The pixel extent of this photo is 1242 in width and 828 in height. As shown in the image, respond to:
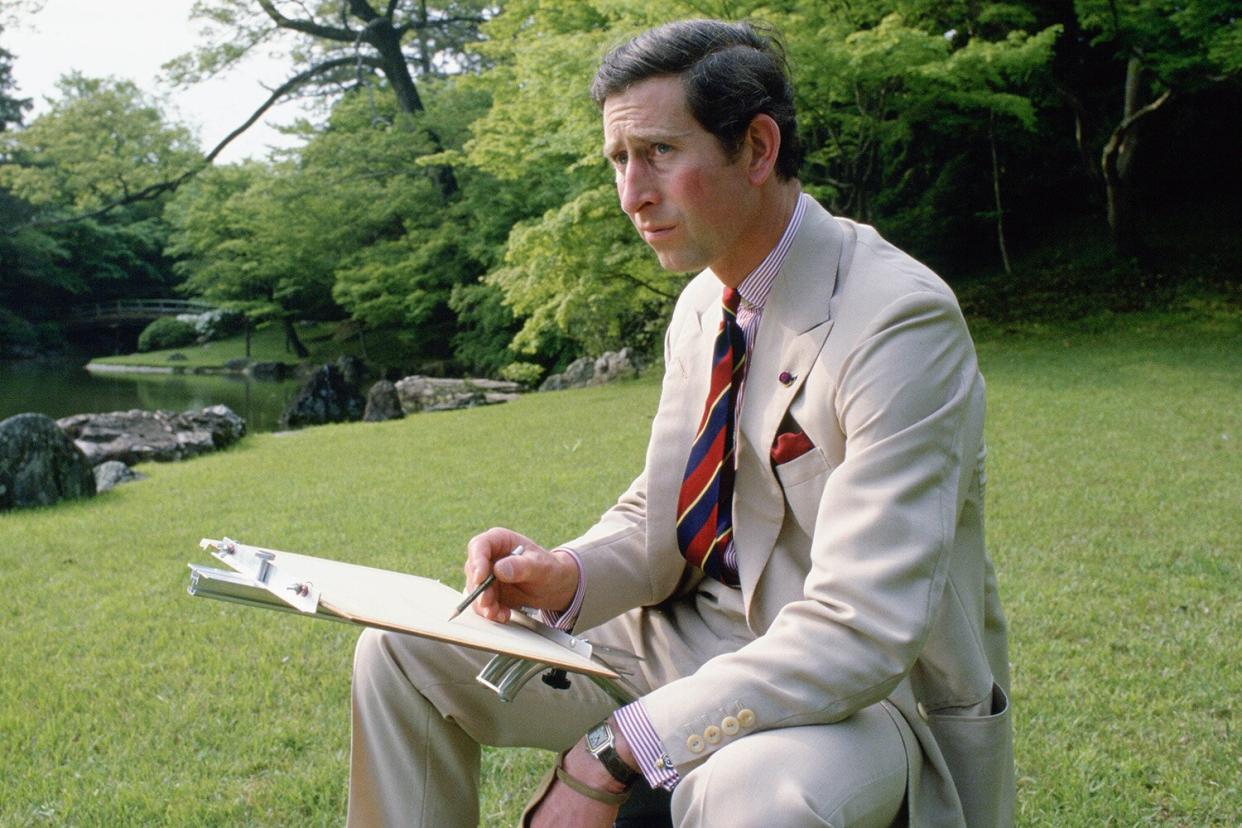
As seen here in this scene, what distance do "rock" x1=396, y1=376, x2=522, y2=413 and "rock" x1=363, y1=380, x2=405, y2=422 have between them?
0.56 m

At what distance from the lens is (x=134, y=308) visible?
3997cm

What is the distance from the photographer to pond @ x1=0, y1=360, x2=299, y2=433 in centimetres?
1973

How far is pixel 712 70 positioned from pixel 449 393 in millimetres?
16750

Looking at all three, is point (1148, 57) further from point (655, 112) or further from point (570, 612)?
point (570, 612)

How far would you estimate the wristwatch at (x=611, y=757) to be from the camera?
5.00 ft

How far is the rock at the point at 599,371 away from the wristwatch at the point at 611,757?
15906 millimetres

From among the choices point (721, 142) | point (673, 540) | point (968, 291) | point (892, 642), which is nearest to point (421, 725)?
point (673, 540)

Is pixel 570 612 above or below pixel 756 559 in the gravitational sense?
below

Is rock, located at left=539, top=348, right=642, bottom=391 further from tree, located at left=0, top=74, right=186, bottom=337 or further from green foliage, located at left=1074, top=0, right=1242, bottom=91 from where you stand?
tree, located at left=0, top=74, right=186, bottom=337

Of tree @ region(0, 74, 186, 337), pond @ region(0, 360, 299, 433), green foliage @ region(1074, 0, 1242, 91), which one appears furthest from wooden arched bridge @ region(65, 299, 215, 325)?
green foliage @ region(1074, 0, 1242, 91)

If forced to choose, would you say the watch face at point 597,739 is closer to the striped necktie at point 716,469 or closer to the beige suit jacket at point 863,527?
the beige suit jacket at point 863,527

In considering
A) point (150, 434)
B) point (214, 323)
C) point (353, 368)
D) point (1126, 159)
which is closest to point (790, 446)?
point (150, 434)

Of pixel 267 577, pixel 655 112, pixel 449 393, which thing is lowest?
pixel 449 393

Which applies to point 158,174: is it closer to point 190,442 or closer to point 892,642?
point 190,442
